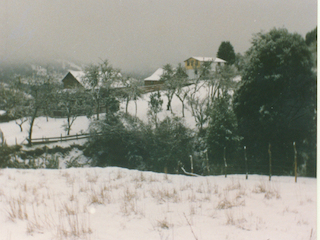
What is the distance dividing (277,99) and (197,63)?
4.98 m

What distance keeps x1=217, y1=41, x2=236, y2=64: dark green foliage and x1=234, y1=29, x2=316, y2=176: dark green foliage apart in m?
1.26

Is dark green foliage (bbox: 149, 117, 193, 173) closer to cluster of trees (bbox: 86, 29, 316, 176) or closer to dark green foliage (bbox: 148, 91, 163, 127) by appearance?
cluster of trees (bbox: 86, 29, 316, 176)

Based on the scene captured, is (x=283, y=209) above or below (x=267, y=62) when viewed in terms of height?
below

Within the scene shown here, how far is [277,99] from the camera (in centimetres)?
1216

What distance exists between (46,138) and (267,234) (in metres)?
13.9

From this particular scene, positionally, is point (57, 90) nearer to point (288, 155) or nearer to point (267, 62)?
point (267, 62)

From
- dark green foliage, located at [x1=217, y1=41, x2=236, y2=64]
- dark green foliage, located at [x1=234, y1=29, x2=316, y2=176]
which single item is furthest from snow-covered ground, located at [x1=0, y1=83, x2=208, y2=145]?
dark green foliage, located at [x1=217, y1=41, x2=236, y2=64]

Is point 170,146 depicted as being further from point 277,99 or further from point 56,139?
point 277,99

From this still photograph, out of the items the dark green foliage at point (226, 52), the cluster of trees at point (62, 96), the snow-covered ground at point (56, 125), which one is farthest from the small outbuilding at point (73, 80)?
the dark green foliage at point (226, 52)

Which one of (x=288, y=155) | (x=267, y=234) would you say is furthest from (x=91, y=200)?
(x=288, y=155)

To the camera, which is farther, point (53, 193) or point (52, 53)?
point (52, 53)

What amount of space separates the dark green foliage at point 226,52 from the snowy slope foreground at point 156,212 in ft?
23.2

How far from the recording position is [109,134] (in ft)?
55.8

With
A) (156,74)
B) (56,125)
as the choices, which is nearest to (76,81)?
(56,125)
